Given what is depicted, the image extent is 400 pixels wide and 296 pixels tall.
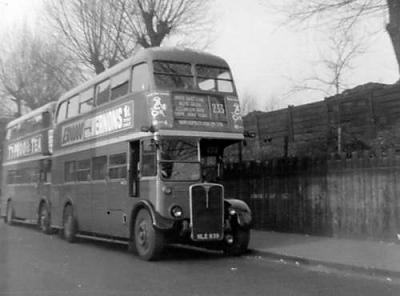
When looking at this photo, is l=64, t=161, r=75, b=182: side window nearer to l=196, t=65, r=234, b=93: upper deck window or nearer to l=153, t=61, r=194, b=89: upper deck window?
l=153, t=61, r=194, b=89: upper deck window

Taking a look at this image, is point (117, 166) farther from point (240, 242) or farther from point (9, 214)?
point (9, 214)

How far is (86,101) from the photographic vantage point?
15.5 meters

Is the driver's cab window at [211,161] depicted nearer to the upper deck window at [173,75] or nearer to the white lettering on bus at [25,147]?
the upper deck window at [173,75]

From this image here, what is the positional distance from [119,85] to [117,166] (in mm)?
1890

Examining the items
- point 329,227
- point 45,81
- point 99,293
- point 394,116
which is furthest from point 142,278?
point 45,81

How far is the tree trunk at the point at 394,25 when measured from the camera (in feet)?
46.4

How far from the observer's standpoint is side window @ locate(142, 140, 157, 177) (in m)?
11.8

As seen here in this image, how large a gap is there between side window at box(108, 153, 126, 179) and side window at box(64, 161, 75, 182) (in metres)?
2.81

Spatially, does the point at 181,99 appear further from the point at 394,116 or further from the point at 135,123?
the point at 394,116

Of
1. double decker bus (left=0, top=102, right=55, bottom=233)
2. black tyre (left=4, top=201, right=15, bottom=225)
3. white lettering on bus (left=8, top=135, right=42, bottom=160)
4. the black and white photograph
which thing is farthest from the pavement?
black tyre (left=4, top=201, right=15, bottom=225)

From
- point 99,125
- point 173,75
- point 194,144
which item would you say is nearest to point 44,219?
point 99,125

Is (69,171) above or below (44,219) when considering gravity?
above

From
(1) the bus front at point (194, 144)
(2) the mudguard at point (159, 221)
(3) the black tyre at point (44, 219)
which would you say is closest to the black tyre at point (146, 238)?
(2) the mudguard at point (159, 221)

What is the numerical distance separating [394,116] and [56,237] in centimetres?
1051
